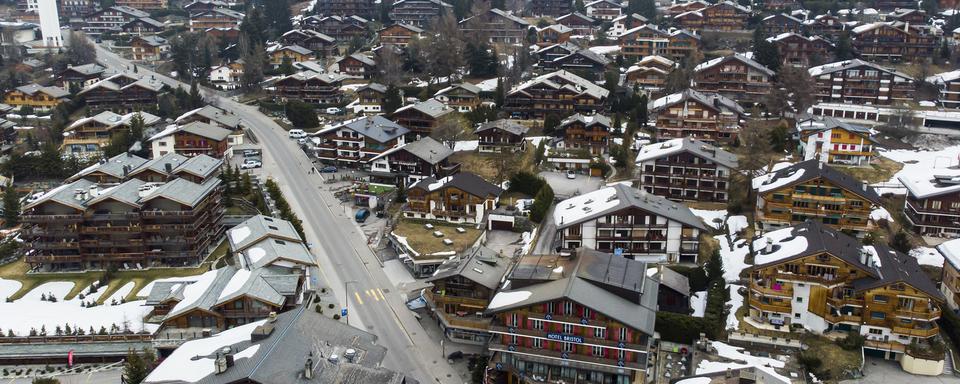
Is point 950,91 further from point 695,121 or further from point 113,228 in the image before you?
point 113,228

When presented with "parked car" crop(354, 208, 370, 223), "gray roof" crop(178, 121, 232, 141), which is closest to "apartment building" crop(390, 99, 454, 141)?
"gray roof" crop(178, 121, 232, 141)

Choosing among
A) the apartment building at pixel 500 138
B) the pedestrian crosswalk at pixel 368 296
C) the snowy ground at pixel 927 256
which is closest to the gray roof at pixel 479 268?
the pedestrian crosswalk at pixel 368 296

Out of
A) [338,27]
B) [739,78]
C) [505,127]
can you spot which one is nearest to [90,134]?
[505,127]

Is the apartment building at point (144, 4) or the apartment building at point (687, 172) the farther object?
the apartment building at point (144, 4)

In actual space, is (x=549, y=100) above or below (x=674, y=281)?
above

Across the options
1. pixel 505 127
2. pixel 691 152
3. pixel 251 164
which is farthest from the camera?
pixel 251 164

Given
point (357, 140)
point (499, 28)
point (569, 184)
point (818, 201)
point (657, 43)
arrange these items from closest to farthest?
1. point (818, 201)
2. point (569, 184)
3. point (357, 140)
4. point (657, 43)
5. point (499, 28)

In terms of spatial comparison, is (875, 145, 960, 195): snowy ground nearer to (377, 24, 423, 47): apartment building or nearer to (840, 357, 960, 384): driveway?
(840, 357, 960, 384): driveway

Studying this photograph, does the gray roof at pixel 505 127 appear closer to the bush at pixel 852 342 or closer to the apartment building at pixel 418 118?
the apartment building at pixel 418 118
